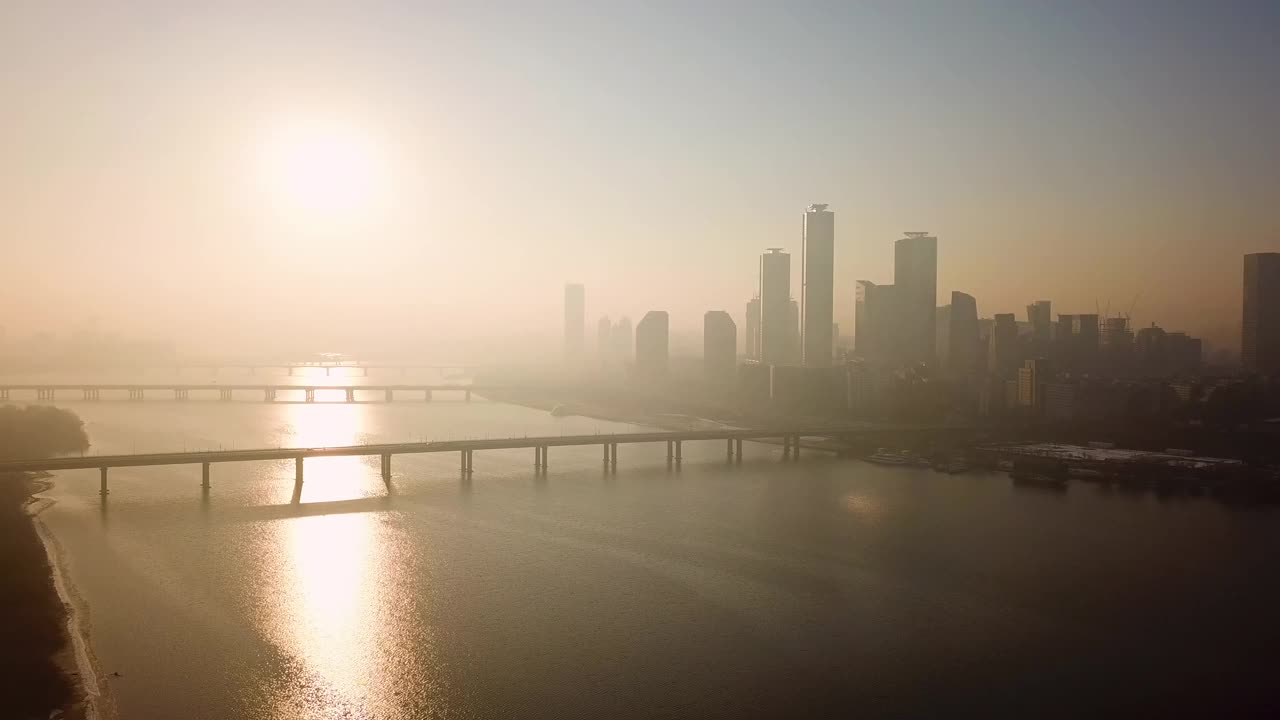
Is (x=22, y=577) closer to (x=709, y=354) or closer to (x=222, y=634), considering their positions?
(x=222, y=634)

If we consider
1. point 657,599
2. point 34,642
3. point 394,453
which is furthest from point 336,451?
point 657,599

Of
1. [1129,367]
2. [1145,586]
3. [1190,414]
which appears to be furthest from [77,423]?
[1129,367]

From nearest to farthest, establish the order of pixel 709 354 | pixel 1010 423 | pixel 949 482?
pixel 949 482 < pixel 1010 423 < pixel 709 354

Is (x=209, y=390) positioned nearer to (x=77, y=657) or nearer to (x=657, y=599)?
(x=77, y=657)

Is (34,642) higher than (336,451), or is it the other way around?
(336,451)

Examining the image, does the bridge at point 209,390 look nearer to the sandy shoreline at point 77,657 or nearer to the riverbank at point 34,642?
the riverbank at point 34,642

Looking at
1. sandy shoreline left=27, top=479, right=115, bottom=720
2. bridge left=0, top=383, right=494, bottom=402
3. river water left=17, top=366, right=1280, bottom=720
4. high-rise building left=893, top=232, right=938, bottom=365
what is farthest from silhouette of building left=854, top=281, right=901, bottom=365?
sandy shoreline left=27, top=479, right=115, bottom=720
